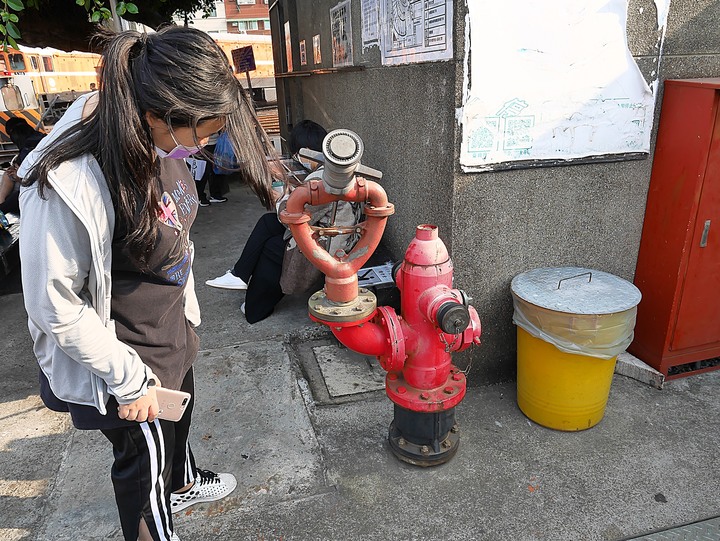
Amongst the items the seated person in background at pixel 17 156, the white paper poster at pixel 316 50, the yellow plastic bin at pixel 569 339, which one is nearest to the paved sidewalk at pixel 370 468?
the yellow plastic bin at pixel 569 339

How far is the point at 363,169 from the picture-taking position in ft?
6.17

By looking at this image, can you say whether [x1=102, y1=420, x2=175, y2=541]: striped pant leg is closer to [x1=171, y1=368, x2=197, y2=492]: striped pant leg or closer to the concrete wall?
[x1=171, y1=368, x2=197, y2=492]: striped pant leg

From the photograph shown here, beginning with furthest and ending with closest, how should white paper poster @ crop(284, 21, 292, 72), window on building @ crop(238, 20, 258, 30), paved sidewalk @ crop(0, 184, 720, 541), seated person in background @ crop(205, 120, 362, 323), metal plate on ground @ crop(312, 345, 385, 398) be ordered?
window on building @ crop(238, 20, 258, 30) → white paper poster @ crop(284, 21, 292, 72) → seated person in background @ crop(205, 120, 362, 323) → metal plate on ground @ crop(312, 345, 385, 398) → paved sidewalk @ crop(0, 184, 720, 541)

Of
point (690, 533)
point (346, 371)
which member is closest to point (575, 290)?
point (690, 533)

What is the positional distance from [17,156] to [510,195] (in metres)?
4.96

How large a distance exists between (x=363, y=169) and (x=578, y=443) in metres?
1.76

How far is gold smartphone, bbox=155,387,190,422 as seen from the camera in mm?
1564

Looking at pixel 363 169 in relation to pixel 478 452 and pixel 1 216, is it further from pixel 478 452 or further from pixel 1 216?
pixel 1 216

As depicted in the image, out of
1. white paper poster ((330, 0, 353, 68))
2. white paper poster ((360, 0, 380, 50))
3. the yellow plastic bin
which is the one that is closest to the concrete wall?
the yellow plastic bin

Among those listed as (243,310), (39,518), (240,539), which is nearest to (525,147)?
(240,539)

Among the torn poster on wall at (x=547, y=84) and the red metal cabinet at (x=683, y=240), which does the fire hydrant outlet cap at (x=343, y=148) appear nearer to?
the torn poster on wall at (x=547, y=84)

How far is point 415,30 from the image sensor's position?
2.74m

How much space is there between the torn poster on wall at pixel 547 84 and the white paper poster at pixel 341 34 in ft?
6.47

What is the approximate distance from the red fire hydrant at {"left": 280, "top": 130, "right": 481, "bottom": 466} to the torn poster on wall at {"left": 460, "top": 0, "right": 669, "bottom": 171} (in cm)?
71
